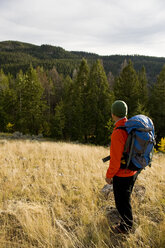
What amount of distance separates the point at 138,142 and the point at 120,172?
0.56 metres

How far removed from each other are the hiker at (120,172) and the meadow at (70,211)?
1.00ft

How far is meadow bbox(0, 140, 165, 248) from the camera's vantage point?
257 cm

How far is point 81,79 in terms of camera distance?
24.8m

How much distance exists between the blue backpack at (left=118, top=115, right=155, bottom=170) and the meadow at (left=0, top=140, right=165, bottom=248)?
1131 millimetres

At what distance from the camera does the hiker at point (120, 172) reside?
2.34 meters

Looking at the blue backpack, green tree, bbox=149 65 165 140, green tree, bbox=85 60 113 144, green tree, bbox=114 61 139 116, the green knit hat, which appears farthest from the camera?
green tree, bbox=149 65 165 140

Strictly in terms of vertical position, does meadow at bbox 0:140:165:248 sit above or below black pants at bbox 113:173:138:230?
below

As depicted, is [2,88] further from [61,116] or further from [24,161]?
[24,161]

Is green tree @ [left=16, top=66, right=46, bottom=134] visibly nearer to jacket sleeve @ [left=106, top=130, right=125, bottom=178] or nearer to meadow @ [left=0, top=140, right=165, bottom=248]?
meadow @ [left=0, top=140, right=165, bottom=248]

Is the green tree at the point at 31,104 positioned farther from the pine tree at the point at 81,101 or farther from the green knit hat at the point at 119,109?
the green knit hat at the point at 119,109

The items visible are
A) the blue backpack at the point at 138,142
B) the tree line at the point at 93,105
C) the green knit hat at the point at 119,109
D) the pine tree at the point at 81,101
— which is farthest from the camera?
the pine tree at the point at 81,101

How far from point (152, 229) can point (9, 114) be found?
42.0m

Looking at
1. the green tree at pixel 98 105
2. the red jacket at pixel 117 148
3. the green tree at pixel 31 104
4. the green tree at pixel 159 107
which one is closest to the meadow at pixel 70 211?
the red jacket at pixel 117 148

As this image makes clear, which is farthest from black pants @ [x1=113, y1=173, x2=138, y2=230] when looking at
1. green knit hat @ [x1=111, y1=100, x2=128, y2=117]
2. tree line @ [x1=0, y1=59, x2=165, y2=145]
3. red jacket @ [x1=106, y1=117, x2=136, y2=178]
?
tree line @ [x1=0, y1=59, x2=165, y2=145]
